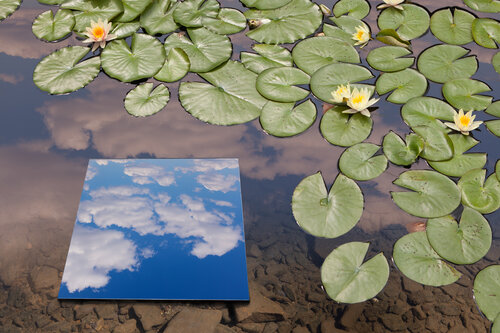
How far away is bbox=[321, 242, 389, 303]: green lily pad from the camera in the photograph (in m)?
1.49

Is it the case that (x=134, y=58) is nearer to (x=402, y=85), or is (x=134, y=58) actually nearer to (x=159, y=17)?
(x=159, y=17)

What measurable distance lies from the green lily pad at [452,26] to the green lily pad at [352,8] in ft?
1.40

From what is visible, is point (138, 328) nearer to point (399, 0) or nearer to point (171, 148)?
point (171, 148)

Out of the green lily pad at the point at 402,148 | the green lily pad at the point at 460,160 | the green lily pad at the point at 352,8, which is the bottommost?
the green lily pad at the point at 402,148

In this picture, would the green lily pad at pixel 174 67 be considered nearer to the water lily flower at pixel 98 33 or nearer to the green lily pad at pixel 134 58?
the green lily pad at pixel 134 58

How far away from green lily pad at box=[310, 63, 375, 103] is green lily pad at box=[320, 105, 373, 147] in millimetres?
93

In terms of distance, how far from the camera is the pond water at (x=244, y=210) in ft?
4.80

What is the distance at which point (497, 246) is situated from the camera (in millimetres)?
1688

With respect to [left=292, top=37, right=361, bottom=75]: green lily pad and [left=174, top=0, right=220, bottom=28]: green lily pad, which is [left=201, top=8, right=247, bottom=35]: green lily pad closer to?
[left=174, top=0, right=220, bottom=28]: green lily pad

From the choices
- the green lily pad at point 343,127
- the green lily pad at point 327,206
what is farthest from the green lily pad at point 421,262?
the green lily pad at point 343,127

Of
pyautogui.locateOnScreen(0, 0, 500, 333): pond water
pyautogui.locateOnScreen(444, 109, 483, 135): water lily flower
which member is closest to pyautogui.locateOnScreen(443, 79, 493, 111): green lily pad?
pyautogui.locateOnScreen(0, 0, 500, 333): pond water

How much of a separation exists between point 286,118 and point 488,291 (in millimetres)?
1112

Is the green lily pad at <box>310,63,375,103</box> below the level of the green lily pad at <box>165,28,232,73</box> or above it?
above

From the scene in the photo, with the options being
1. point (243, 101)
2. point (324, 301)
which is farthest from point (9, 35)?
point (324, 301)
